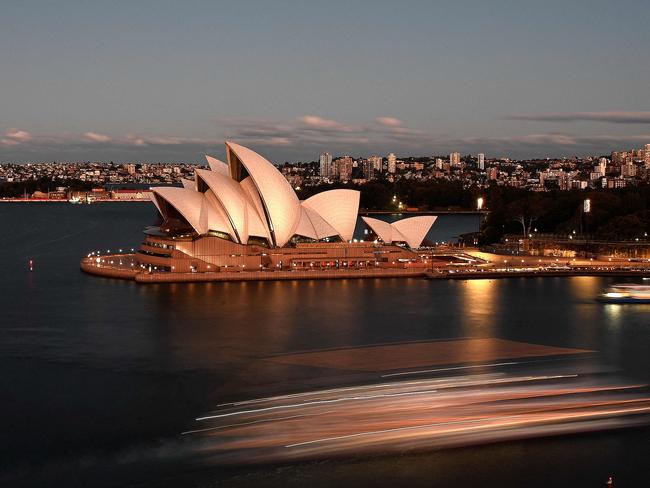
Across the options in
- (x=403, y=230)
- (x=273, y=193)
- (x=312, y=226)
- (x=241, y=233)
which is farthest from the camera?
(x=403, y=230)

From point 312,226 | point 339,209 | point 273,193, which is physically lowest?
point 312,226

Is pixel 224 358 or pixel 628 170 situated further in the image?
pixel 628 170

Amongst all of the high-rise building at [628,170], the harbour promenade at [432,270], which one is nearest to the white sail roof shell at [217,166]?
the harbour promenade at [432,270]

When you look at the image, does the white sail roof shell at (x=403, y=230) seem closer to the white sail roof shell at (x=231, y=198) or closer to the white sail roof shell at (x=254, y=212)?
the white sail roof shell at (x=254, y=212)

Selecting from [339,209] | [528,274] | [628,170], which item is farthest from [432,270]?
[628,170]

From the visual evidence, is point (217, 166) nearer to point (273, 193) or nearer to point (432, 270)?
point (273, 193)

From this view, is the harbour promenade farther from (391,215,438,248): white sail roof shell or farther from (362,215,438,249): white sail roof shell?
(362,215,438,249): white sail roof shell
